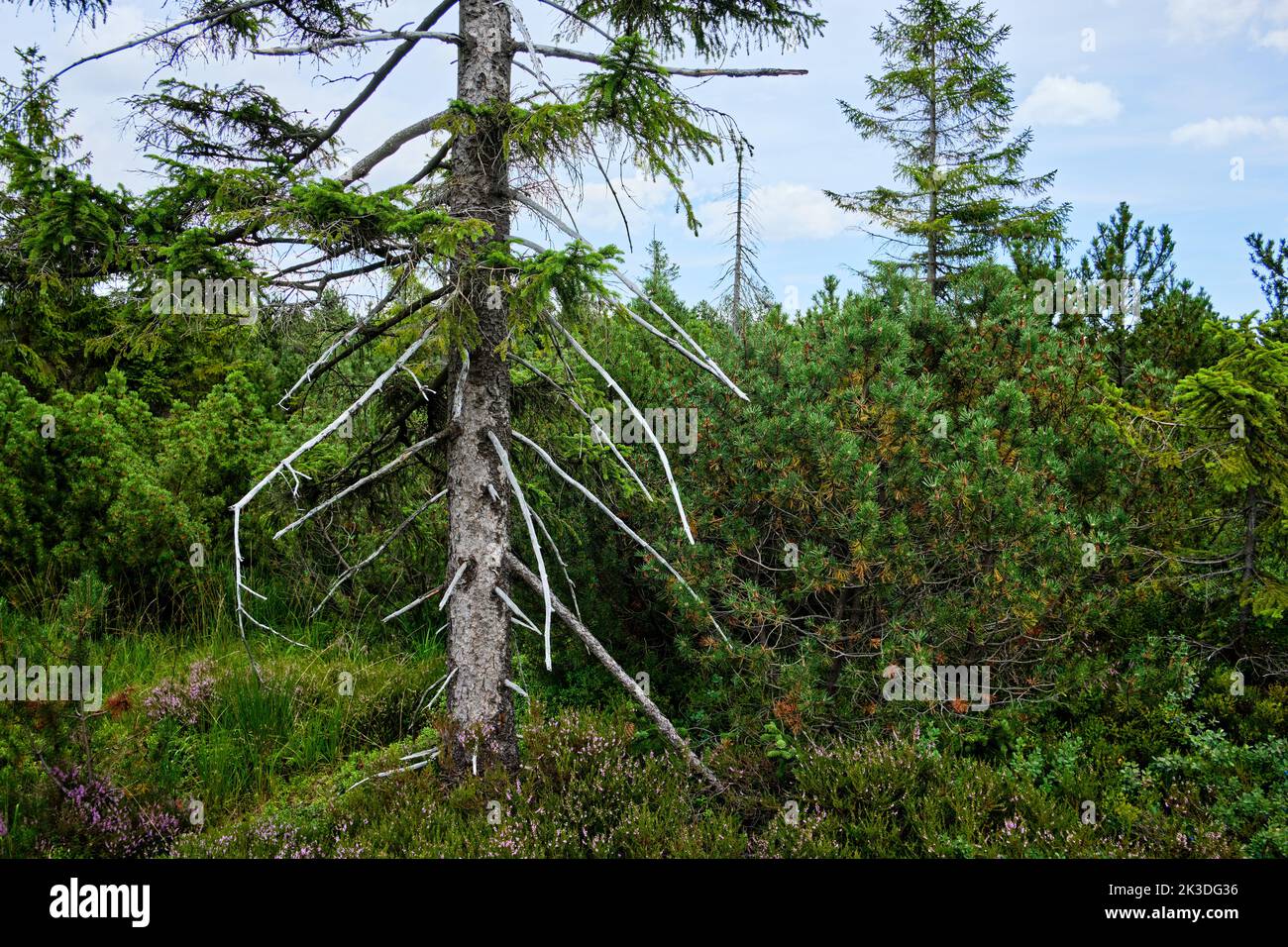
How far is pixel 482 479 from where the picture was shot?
17.4 ft

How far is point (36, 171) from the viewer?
14.8ft

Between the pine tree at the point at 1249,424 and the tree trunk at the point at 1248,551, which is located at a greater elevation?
the pine tree at the point at 1249,424

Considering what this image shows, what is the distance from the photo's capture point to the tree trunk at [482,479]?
17.3ft

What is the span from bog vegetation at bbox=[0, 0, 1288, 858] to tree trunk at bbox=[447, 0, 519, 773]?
0.06m

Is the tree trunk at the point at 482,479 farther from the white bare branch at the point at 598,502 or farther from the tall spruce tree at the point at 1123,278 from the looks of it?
the tall spruce tree at the point at 1123,278

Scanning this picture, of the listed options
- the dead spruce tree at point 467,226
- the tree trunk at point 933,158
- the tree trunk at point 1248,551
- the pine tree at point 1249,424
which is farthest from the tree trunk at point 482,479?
the tree trunk at point 933,158

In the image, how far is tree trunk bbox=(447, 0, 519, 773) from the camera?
17.3 ft

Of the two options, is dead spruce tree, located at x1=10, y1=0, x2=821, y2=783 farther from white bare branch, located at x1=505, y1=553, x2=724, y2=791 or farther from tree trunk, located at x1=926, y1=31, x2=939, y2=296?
tree trunk, located at x1=926, y1=31, x2=939, y2=296

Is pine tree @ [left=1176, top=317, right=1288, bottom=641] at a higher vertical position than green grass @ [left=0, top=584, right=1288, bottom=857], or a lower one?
higher

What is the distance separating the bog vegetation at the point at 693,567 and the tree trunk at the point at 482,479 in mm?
61

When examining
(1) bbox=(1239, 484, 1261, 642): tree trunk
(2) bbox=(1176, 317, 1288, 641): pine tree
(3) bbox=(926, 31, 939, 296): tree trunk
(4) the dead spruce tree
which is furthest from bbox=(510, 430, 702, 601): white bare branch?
(3) bbox=(926, 31, 939, 296): tree trunk

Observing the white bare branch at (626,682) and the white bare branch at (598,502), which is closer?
the white bare branch at (598,502)

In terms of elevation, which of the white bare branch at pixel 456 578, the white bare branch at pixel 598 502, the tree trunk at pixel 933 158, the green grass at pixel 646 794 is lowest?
the green grass at pixel 646 794
